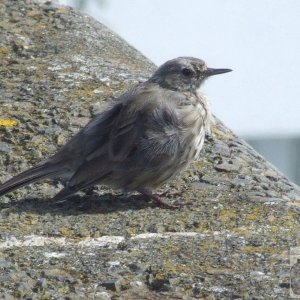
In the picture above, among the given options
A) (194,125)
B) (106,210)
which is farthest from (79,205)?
(194,125)

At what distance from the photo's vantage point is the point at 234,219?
473 centimetres

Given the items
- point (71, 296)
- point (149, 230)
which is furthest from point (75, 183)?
point (71, 296)

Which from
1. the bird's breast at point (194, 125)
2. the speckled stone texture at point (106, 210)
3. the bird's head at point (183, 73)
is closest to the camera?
the speckled stone texture at point (106, 210)

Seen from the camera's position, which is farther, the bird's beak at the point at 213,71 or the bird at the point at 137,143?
the bird's beak at the point at 213,71

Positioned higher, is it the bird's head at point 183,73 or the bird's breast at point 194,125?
the bird's head at point 183,73

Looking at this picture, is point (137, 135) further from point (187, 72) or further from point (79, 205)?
point (187, 72)

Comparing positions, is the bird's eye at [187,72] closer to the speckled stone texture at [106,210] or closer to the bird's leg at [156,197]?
the speckled stone texture at [106,210]

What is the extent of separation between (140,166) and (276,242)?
178 centimetres

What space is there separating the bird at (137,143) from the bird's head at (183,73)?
27 cm

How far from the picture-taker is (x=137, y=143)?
590 cm

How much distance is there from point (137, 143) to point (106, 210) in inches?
32.5

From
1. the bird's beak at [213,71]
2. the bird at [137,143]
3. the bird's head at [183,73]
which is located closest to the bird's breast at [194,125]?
the bird at [137,143]

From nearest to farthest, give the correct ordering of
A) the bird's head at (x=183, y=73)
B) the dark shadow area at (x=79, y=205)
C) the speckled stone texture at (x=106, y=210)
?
the speckled stone texture at (x=106, y=210) → the dark shadow area at (x=79, y=205) → the bird's head at (x=183, y=73)

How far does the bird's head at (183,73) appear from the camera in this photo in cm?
640
